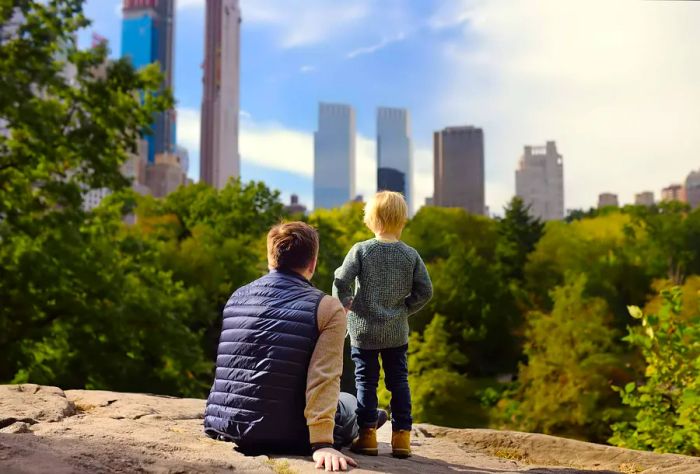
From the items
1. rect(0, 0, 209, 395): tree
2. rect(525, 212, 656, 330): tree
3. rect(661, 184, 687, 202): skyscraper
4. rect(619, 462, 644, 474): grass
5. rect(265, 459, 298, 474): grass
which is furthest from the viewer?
rect(661, 184, 687, 202): skyscraper

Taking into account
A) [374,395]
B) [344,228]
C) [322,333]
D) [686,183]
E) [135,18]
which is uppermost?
[135,18]

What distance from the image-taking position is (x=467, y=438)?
5789 millimetres

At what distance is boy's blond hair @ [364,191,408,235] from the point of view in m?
4.59

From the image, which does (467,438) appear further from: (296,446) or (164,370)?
(164,370)

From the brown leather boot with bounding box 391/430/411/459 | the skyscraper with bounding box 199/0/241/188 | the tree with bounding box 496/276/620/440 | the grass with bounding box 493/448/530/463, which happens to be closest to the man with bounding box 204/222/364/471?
the brown leather boot with bounding box 391/430/411/459

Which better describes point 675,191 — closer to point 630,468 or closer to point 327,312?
point 630,468

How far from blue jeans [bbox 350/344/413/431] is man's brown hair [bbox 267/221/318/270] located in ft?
2.68

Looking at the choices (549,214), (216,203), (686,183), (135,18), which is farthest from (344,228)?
(135,18)

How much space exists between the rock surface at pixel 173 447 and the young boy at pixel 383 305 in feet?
0.87

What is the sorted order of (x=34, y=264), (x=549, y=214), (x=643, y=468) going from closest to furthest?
(x=643, y=468) → (x=34, y=264) → (x=549, y=214)

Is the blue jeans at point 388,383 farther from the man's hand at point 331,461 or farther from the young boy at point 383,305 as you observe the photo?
the man's hand at point 331,461

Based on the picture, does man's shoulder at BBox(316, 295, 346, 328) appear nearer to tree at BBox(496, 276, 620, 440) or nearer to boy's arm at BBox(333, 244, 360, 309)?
boy's arm at BBox(333, 244, 360, 309)

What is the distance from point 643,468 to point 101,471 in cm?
354

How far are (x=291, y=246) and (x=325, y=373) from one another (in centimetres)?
71
